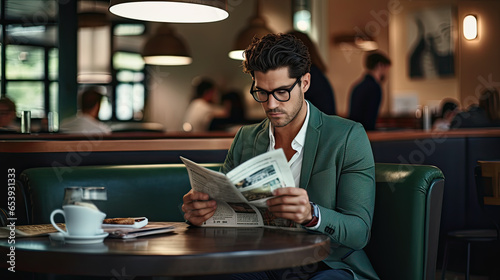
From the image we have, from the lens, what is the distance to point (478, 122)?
5629 mm

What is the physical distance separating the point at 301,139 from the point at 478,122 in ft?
13.1

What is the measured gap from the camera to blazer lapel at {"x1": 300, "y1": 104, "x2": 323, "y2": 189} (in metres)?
2.04

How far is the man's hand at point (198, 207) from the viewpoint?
72.2 inches

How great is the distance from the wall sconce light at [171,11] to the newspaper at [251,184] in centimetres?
87

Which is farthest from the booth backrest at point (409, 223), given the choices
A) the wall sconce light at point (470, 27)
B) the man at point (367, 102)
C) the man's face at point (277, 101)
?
the wall sconce light at point (470, 27)

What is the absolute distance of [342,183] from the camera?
197cm

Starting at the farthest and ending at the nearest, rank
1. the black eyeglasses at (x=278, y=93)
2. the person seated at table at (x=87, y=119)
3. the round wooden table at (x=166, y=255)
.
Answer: the person seated at table at (x=87, y=119), the black eyeglasses at (x=278, y=93), the round wooden table at (x=166, y=255)

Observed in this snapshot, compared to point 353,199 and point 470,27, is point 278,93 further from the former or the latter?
point 470,27

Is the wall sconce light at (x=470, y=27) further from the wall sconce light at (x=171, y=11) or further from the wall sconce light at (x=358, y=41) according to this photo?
the wall sconce light at (x=171, y=11)

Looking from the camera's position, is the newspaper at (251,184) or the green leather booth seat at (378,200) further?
the green leather booth seat at (378,200)

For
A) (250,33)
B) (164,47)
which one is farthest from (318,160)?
(164,47)

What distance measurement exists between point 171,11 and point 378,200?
1.13m

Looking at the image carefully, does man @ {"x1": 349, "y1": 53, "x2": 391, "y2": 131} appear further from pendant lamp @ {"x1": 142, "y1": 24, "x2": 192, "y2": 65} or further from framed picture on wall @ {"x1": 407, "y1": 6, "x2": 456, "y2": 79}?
framed picture on wall @ {"x1": 407, "y1": 6, "x2": 456, "y2": 79}

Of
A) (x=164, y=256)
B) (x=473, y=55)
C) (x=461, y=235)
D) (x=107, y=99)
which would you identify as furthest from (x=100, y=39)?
(x=164, y=256)
